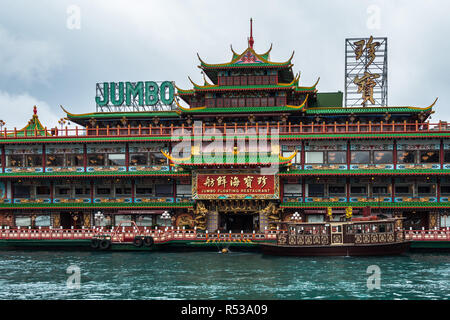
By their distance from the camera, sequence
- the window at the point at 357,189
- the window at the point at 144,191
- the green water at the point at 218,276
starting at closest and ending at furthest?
the green water at the point at 218,276, the window at the point at 357,189, the window at the point at 144,191

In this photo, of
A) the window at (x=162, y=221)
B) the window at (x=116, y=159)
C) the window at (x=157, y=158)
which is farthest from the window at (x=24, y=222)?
the window at (x=157, y=158)

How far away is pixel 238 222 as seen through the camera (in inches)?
1836

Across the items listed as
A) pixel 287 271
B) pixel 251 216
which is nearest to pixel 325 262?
pixel 287 271

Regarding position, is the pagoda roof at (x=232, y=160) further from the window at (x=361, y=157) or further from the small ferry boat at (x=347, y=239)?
the small ferry boat at (x=347, y=239)

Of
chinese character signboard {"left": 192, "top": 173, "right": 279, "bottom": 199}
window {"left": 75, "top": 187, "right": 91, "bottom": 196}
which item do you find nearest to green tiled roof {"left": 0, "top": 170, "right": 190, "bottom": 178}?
window {"left": 75, "top": 187, "right": 91, "bottom": 196}

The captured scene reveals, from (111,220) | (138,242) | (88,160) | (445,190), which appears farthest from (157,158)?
(445,190)

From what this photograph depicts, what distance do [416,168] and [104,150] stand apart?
30.3m

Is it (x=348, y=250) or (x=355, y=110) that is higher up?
(x=355, y=110)

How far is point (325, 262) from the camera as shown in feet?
112

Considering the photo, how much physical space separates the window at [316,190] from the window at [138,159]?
16.5 meters

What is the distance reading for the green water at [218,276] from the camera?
82.1ft

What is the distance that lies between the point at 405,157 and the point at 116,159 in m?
28.2

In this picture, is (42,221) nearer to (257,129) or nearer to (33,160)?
(33,160)

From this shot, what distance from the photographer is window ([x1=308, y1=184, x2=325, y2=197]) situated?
148 feet
